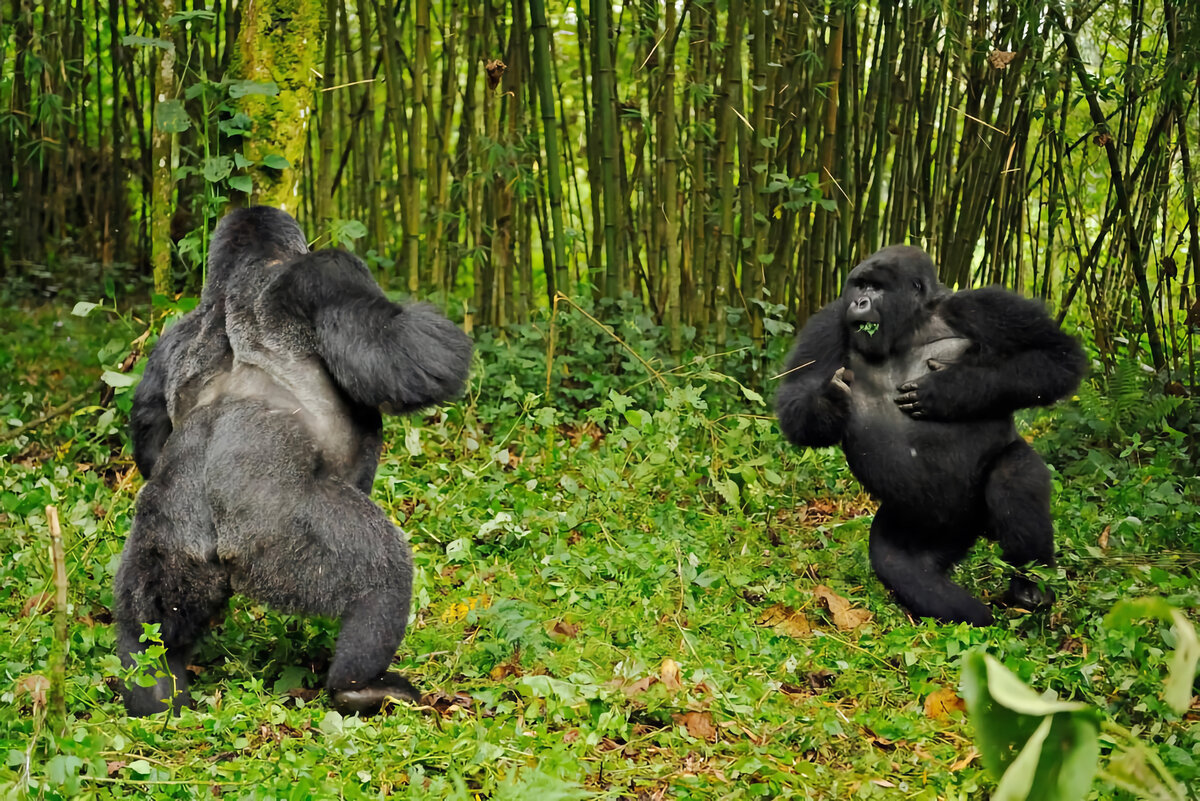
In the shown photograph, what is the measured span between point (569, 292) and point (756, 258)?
35.5 inches

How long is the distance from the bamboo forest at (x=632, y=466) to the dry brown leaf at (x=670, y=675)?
0.06 m

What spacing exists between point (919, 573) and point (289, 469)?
1.93 metres

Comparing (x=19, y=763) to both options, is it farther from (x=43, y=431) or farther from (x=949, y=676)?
(x=43, y=431)

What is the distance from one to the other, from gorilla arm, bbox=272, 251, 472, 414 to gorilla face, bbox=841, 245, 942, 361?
1.37 m

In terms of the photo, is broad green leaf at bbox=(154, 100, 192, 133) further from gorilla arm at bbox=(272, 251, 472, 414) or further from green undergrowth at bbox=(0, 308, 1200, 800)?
gorilla arm at bbox=(272, 251, 472, 414)

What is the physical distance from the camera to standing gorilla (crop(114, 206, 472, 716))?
9.02 ft

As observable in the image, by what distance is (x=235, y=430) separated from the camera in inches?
110

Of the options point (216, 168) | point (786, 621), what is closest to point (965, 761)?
point (786, 621)

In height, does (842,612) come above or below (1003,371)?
below

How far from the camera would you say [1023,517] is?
345cm

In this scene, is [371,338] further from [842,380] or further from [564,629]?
[842,380]

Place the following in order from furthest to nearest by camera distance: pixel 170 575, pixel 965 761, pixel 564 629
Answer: pixel 564 629, pixel 170 575, pixel 965 761

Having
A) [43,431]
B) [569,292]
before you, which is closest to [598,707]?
[569,292]

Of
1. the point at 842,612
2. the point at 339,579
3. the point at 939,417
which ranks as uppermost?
the point at 939,417
